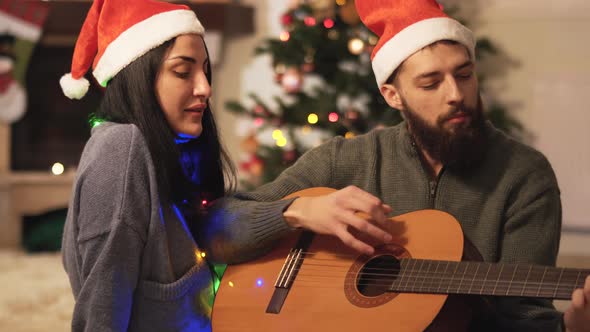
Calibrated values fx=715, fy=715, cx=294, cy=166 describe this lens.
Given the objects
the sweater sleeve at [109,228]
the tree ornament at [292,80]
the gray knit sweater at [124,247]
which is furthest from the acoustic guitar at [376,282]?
the tree ornament at [292,80]

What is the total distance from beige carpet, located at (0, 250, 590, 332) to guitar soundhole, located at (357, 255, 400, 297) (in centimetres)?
197

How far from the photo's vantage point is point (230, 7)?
4.69 metres

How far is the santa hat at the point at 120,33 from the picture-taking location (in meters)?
1.59

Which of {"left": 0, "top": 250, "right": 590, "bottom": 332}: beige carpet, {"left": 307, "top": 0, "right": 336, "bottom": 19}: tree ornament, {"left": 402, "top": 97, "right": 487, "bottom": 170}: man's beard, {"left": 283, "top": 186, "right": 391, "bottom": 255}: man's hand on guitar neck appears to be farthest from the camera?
{"left": 307, "top": 0, "right": 336, "bottom": 19}: tree ornament

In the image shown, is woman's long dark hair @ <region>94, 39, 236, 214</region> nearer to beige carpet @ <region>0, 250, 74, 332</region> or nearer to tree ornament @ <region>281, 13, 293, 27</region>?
beige carpet @ <region>0, 250, 74, 332</region>

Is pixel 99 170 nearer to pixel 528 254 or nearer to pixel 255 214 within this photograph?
pixel 255 214

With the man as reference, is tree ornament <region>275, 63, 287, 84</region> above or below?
below

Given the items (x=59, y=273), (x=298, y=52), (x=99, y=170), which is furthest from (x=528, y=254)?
(x=59, y=273)

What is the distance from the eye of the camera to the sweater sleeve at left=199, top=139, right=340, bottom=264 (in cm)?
159

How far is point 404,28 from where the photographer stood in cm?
169

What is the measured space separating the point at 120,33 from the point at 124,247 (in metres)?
0.51

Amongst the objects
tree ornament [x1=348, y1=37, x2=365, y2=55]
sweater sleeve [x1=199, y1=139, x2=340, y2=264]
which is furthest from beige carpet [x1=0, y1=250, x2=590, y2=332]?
sweater sleeve [x1=199, y1=139, x2=340, y2=264]

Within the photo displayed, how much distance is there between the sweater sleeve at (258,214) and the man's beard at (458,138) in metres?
0.27

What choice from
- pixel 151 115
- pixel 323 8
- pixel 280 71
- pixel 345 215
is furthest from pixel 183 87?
pixel 280 71
